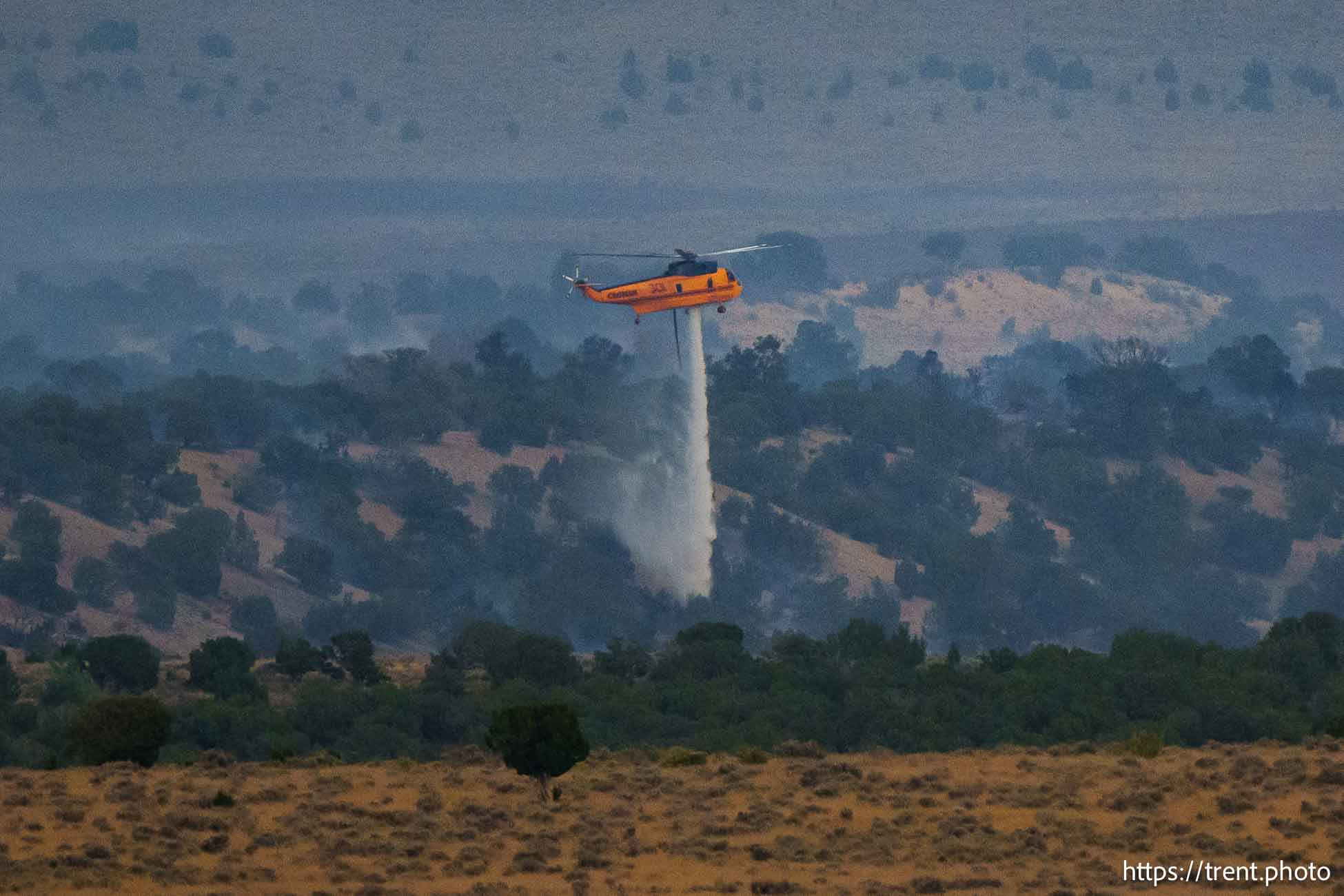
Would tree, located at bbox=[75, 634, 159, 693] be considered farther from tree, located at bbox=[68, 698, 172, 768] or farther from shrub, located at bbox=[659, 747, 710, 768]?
shrub, located at bbox=[659, 747, 710, 768]

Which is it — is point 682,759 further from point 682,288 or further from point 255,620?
point 255,620

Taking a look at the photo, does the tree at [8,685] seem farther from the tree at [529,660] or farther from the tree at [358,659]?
the tree at [529,660]

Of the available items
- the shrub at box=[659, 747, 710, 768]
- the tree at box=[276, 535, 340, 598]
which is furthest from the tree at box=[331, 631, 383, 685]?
the tree at box=[276, 535, 340, 598]

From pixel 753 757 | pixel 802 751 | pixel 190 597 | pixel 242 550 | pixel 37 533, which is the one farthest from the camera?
pixel 242 550

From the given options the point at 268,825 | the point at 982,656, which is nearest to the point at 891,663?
the point at 982,656

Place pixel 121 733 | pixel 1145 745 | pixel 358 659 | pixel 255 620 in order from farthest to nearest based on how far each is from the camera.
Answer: pixel 255 620 → pixel 358 659 → pixel 1145 745 → pixel 121 733

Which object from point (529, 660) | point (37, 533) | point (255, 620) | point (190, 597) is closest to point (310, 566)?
point (190, 597)
